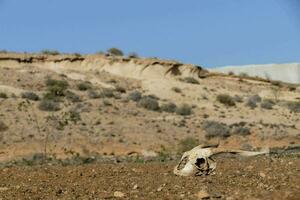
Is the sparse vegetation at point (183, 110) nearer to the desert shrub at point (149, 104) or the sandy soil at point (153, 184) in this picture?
the desert shrub at point (149, 104)

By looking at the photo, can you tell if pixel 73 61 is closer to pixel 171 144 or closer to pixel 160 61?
pixel 160 61

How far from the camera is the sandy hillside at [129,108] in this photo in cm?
3033

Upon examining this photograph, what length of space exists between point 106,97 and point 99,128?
1013cm

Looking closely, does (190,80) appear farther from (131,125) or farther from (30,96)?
(131,125)

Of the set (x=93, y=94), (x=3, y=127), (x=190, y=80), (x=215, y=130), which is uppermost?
(x=190, y=80)

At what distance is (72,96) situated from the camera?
41.8 metres

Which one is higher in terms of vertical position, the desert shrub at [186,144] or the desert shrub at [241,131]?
the desert shrub at [186,144]

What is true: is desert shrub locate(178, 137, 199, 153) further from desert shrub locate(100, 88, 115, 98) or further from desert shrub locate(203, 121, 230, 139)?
desert shrub locate(100, 88, 115, 98)

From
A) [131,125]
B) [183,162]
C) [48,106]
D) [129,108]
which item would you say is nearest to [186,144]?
[131,125]

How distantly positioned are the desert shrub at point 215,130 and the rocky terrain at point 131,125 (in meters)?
0.06

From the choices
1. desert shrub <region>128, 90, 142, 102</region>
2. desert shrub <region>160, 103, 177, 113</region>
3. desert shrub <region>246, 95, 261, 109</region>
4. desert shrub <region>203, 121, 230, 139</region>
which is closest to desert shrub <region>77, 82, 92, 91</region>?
desert shrub <region>128, 90, 142, 102</region>

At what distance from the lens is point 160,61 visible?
55.1 meters

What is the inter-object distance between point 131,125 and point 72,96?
26.9 feet

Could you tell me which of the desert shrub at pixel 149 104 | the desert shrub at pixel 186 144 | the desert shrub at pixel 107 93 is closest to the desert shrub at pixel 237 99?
the desert shrub at pixel 149 104
